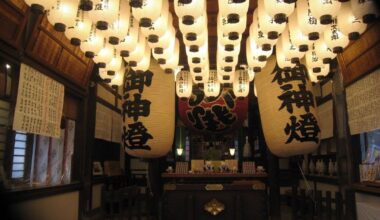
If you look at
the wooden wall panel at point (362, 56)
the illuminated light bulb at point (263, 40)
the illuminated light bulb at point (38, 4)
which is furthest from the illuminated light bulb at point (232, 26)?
the illuminated light bulb at point (38, 4)

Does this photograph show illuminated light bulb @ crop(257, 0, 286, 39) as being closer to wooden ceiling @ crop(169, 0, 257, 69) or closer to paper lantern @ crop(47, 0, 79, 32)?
wooden ceiling @ crop(169, 0, 257, 69)

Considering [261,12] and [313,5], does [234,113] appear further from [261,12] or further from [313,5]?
[313,5]

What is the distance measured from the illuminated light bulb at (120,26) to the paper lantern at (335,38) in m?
3.51

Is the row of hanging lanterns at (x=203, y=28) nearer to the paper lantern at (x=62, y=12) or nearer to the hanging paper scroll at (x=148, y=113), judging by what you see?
the paper lantern at (x=62, y=12)

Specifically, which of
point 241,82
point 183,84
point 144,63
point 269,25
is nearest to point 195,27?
point 269,25

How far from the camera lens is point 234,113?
1003cm

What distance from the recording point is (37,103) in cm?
633

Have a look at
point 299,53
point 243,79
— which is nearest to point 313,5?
point 299,53

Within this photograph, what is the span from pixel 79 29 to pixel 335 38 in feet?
14.4

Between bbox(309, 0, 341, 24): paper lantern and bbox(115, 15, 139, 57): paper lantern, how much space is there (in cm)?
310

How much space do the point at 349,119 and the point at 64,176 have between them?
7195 millimetres

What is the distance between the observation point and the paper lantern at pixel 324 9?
4.75 meters

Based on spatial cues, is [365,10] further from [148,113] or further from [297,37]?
[148,113]

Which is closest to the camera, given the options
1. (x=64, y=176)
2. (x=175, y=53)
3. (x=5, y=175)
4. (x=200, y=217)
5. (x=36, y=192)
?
(x=5, y=175)
